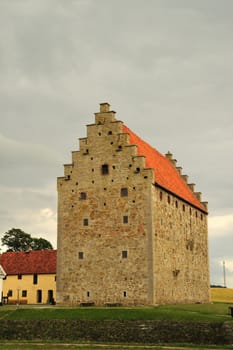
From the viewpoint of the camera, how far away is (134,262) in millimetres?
49656

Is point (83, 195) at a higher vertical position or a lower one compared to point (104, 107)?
lower

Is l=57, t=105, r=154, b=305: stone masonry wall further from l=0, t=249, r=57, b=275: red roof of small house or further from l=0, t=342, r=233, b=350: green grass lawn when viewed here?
l=0, t=249, r=57, b=275: red roof of small house

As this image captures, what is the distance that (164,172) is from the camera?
6019 cm

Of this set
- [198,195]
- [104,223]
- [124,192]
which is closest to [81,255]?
[104,223]

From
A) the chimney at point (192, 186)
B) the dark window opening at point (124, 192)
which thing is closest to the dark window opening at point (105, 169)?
the dark window opening at point (124, 192)

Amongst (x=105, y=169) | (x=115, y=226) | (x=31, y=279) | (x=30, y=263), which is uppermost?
(x=105, y=169)

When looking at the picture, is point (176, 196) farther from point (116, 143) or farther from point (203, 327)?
point (203, 327)

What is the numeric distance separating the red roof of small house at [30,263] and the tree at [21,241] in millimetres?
26848

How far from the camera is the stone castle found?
163 ft

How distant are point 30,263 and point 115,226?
2112 cm

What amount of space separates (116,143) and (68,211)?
7.56 meters

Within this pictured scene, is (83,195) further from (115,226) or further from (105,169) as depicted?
(115,226)

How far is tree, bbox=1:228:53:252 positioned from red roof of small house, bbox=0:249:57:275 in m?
26.8

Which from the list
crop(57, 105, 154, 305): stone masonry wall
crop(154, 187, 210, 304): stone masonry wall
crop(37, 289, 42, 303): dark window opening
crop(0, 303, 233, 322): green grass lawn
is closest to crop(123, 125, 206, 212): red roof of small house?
crop(154, 187, 210, 304): stone masonry wall
